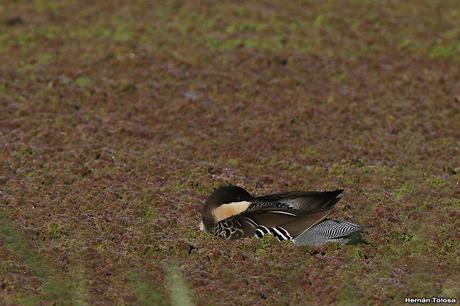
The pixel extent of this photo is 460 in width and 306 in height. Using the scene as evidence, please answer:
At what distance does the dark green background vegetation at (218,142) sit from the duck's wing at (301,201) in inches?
21.2

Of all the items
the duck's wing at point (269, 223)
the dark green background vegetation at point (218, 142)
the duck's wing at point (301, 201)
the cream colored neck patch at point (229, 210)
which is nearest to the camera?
the dark green background vegetation at point (218, 142)

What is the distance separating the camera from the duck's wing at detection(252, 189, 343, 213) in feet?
36.7

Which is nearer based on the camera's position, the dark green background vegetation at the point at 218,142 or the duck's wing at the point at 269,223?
the dark green background vegetation at the point at 218,142

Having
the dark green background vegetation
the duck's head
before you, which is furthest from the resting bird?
the dark green background vegetation

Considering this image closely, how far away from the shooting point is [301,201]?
11.3 metres

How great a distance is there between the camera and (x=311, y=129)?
15781 mm

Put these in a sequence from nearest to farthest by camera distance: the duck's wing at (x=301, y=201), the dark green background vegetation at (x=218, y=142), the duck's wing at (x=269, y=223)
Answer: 1. the dark green background vegetation at (x=218, y=142)
2. the duck's wing at (x=269, y=223)
3. the duck's wing at (x=301, y=201)

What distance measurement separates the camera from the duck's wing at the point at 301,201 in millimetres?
11172

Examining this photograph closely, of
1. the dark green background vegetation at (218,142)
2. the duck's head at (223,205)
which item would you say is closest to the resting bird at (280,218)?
the duck's head at (223,205)

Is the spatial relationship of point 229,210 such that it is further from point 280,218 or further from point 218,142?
point 218,142

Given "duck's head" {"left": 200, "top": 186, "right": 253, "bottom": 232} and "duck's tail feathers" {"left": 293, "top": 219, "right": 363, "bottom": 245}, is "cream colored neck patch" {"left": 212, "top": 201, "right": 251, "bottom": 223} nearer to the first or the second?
"duck's head" {"left": 200, "top": 186, "right": 253, "bottom": 232}

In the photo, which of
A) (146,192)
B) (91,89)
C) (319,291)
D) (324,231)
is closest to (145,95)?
(91,89)

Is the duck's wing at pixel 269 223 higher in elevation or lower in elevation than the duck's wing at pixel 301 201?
lower

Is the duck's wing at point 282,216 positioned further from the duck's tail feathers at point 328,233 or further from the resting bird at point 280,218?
the duck's tail feathers at point 328,233
